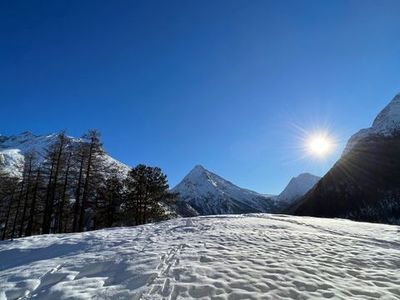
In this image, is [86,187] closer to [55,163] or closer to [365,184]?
[55,163]

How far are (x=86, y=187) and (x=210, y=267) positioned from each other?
912 inches

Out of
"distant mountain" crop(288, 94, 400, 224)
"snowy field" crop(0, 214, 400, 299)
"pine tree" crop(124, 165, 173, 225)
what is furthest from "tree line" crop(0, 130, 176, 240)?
"distant mountain" crop(288, 94, 400, 224)

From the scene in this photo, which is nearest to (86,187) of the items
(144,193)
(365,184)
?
(144,193)

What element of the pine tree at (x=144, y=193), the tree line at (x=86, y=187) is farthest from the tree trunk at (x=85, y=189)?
the pine tree at (x=144, y=193)

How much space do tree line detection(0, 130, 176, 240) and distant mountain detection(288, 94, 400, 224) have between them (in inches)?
4698

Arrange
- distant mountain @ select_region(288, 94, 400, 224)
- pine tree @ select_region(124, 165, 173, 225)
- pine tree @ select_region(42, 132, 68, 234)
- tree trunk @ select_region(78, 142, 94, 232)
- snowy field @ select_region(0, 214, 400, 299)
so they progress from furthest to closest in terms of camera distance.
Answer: distant mountain @ select_region(288, 94, 400, 224) < pine tree @ select_region(124, 165, 173, 225) < pine tree @ select_region(42, 132, 68, 234) < tree trunk @ select_region(78, 142, 94, 232) < snowy field @ select_region(0, 214, 400, 299)

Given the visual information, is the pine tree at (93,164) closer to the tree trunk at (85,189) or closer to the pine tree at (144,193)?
the tree trunk at (85,189)

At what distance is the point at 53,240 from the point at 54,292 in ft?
29.6

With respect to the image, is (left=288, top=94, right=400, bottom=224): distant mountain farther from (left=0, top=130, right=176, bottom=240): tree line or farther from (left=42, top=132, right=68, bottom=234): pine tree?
(left=42, top=132, right=68, bottom=234): pine tree

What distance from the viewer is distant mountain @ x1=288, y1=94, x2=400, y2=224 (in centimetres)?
13921

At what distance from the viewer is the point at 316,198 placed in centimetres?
16738

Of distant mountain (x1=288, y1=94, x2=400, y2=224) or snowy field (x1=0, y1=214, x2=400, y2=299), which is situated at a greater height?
distant mountain (x1=288, y1=94, x2=400, y2=224)

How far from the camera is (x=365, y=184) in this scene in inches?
6063

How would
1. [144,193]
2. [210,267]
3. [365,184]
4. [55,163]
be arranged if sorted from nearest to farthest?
[210,267] → [55,163] → [144,193] → [365,184]
